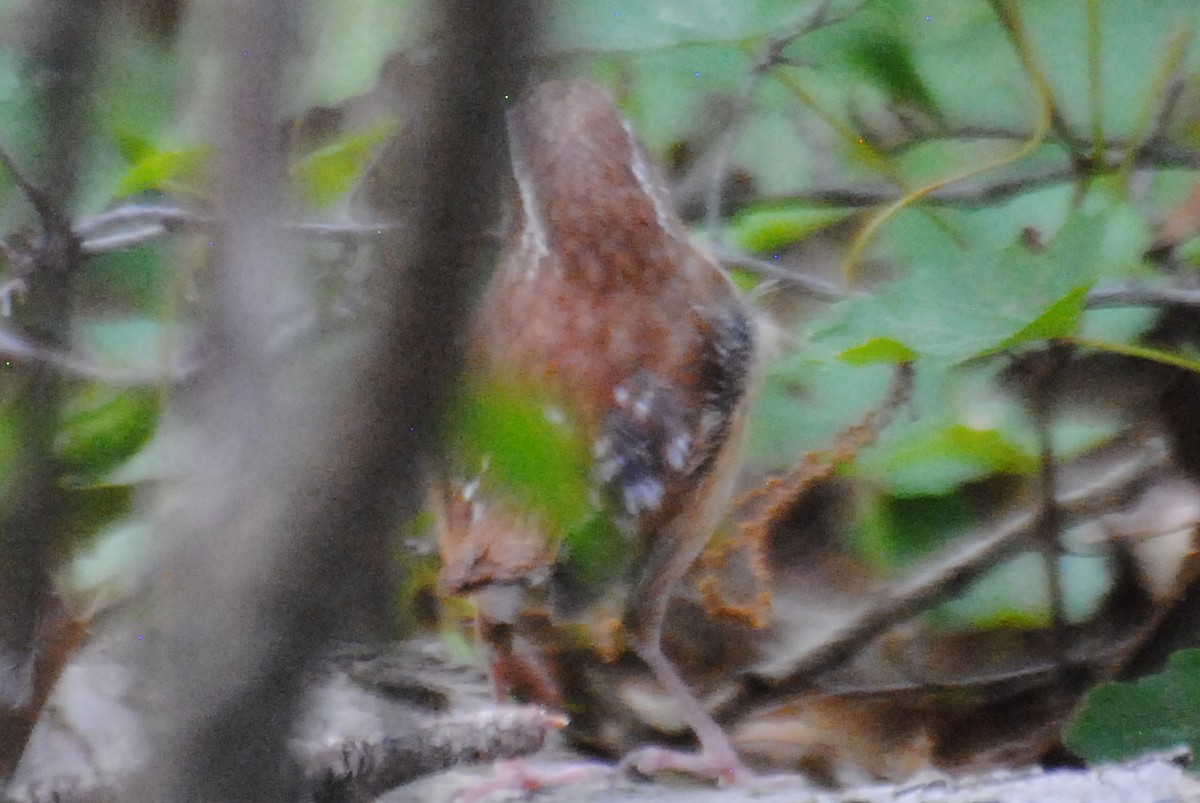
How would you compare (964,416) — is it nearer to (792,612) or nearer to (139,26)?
(792,612)

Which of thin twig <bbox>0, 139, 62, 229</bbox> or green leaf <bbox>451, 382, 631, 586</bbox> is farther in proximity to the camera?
thin twig <bbox>0, 139, 62, 229</bbox>

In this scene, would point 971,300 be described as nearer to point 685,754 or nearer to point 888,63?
point 685,754

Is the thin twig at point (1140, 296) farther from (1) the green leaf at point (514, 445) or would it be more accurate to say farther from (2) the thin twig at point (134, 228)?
(1) the green leaf at point (514, 445)

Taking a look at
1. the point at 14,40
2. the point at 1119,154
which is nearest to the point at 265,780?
the point at 14,40

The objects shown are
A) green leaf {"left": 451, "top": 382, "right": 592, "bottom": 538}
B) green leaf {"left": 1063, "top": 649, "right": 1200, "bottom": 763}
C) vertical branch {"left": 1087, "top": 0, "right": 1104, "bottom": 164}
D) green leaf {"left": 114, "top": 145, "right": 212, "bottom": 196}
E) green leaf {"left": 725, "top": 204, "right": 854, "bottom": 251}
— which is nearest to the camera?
green leaf {"left": 451, "top": 382, "right": 592, "bottom": 538}

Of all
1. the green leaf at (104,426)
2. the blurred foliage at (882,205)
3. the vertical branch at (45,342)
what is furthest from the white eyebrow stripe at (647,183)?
the vertical branch at (45,342)

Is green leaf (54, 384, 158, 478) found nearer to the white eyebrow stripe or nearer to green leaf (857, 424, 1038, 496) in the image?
the white eyebrow stripe

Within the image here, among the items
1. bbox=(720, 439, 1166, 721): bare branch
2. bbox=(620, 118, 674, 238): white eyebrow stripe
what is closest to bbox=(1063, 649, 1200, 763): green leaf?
bbox=(720, 439, 1166, 721): bare branch

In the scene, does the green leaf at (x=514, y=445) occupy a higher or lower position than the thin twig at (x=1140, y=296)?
higher
